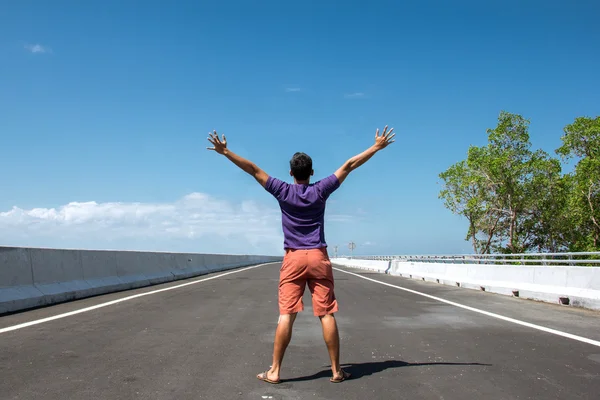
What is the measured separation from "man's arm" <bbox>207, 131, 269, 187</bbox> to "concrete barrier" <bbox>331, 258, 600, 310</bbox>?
8.78m

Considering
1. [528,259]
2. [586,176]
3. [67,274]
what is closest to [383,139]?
[67,274]

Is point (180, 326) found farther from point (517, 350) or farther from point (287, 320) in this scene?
point (517, 350)

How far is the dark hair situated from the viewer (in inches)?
217

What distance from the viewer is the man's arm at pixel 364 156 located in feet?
18.2

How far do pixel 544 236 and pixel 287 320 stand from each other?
212 feet

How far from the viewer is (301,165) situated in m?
5.50

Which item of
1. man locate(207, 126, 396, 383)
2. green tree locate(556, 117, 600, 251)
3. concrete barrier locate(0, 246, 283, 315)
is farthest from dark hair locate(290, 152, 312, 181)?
green tree locate(556, 117, 600, 251)

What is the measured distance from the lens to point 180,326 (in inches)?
344

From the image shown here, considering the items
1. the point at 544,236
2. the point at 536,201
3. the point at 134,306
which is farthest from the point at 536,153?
the point at 134,306

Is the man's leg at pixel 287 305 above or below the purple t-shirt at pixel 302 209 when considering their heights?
below

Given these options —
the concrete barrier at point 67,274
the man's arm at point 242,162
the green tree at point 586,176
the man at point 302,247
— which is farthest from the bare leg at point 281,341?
the green tree at point 586,176

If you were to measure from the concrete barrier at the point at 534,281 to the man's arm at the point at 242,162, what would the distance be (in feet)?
28.8

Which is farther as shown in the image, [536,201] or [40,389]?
[536,201]

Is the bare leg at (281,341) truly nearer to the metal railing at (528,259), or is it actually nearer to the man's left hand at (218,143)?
the man's left hand at (218,143)
